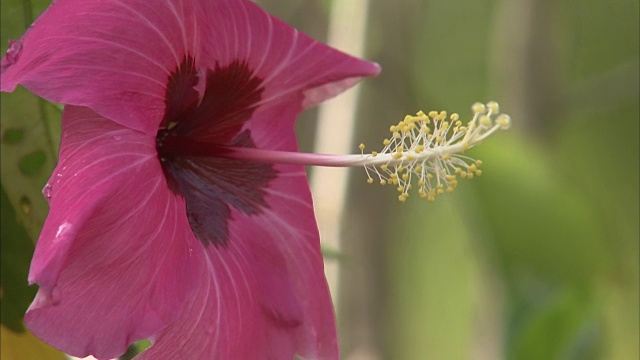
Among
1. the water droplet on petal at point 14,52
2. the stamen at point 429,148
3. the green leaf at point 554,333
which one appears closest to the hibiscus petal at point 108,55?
the water droplet on petal at point 14,52

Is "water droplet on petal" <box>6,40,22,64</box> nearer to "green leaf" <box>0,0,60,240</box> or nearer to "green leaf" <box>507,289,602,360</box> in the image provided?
"green leaf" <box>0,0,60,240</box>

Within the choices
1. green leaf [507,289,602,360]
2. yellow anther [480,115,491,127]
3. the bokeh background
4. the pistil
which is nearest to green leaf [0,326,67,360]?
the bokeh background

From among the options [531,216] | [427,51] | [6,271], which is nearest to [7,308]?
[6,271]

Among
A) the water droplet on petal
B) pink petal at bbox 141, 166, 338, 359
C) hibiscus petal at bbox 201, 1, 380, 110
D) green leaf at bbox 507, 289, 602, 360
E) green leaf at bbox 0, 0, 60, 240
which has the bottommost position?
green leaf at bbox 507, 289, 602, 360

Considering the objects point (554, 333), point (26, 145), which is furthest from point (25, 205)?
point (554, 333)

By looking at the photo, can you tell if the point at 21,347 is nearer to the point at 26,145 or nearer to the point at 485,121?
the point at 26,145

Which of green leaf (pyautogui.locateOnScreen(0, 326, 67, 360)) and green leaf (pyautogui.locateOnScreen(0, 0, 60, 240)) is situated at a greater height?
green leaf (pyautogui.locateOnScreen(0, 0, 60, 240))

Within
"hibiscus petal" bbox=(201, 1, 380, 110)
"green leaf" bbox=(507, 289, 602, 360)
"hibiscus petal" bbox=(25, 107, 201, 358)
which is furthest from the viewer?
"green leaf" bbox=(507, 289, 602, 360)
